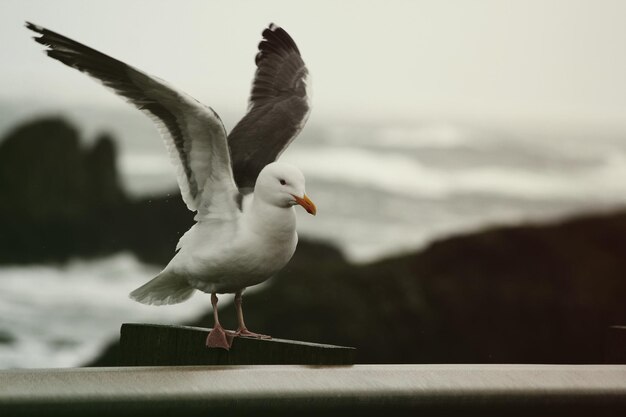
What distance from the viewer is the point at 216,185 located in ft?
7.50

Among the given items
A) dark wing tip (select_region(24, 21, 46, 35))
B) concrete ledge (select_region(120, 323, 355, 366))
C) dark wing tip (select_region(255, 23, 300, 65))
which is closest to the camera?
concrete ledge (select_region(120, 323, 355, 366))

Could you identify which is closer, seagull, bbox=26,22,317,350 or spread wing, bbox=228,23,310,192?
seagull, bbox=26,22,317,350

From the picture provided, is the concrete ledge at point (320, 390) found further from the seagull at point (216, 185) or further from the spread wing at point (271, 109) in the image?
the spread wing at point (271, 109)

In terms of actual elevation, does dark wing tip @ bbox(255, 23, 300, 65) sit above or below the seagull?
above

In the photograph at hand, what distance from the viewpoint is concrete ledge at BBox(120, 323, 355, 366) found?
46.6 inches

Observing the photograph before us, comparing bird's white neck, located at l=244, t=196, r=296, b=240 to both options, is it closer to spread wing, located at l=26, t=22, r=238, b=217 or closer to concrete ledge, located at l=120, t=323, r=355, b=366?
spread wing, located at l=26, t=22, r=238, b=217

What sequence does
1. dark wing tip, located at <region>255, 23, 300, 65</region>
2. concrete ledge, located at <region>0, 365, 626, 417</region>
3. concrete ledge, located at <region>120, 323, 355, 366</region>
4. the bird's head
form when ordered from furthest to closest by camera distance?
dark wing tip, located at <region>255, 23, 300, 65</region> < the bird's head < concrete ledge, located at <region>120, 323, 355, 366</region> < concrete ledge, located at <region>0, 365, 626, 417</region>

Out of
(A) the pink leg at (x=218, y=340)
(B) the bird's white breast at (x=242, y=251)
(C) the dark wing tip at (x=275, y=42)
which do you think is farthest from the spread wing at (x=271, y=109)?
(A) the pink leg at (x=218, y=340)

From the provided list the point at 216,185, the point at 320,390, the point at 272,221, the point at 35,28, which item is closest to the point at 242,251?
the point at 272,221

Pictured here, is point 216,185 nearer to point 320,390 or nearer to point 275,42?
point 275,42

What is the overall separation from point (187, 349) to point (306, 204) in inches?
33.7

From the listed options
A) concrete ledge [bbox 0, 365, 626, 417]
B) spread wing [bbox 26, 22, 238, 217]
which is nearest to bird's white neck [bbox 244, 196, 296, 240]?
spread wing [bbox 26, 22, 238, 217]

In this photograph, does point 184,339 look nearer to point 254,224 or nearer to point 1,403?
point 1,403

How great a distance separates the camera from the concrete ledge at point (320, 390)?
66 cm
